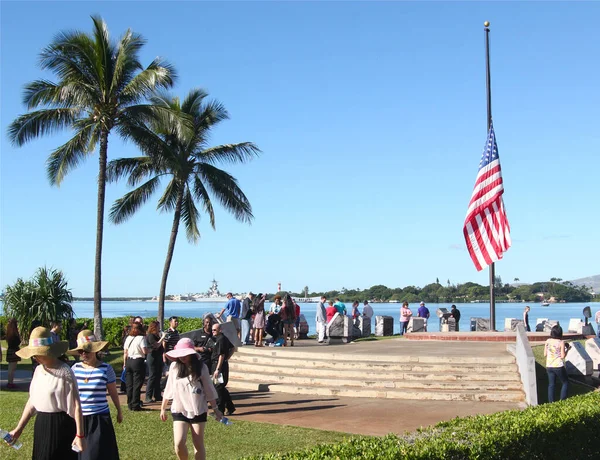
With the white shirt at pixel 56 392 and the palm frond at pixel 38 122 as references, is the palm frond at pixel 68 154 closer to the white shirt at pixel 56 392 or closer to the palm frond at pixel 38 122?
the palm frond at pixel 38 122

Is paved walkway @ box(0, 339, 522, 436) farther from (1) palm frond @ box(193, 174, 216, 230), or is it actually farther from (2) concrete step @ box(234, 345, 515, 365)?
(1) palm frond @ box(193, 174, 216, 230)

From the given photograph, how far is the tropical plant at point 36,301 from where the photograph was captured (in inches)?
1051

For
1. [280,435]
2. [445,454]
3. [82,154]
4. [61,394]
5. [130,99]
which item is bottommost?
[280,435]

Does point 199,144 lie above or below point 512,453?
above

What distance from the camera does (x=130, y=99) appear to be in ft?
78.3

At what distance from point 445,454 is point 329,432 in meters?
4.52

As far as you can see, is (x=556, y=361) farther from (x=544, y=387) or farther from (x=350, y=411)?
(x=350, y=411)

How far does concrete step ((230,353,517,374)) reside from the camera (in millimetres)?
14695

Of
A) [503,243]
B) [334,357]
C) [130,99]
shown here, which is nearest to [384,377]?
[334,357]

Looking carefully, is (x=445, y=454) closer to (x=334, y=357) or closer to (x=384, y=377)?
(x=384, y=377)

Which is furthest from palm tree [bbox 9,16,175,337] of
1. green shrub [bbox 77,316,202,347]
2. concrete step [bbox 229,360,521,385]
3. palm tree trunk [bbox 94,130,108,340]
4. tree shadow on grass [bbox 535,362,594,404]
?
tree shadow on grass [bbox 535,362,594,404]

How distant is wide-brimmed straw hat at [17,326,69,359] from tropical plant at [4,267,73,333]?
69.8 feet

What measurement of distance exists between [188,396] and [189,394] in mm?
24

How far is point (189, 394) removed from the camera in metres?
7.64
